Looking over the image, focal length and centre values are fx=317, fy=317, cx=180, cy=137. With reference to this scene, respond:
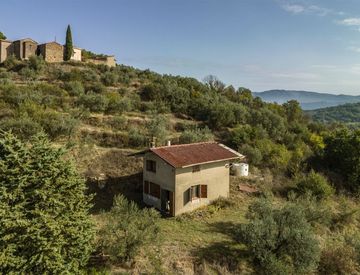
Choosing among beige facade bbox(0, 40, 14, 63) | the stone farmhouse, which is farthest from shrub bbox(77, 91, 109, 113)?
beige facade bbox(0, 40, 14, 63)

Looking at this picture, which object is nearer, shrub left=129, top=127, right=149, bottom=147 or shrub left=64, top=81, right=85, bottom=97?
shrub left=129, top=127, right=149, bottom=147

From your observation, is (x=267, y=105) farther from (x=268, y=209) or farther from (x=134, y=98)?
(x=268, y=209)

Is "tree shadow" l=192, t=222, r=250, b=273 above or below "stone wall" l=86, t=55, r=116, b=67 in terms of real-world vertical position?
below

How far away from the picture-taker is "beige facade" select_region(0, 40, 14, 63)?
52656mm

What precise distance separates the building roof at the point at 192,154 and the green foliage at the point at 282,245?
587 centimetres

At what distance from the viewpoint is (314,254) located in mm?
14680

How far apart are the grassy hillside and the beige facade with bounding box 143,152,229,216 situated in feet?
2.36

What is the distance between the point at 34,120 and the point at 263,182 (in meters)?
19.8

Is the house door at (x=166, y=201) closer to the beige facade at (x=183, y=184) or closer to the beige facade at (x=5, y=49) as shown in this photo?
the beige facade at (x=183, y=184)

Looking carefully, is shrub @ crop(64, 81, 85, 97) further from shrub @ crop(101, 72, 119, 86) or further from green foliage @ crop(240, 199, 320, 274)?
green foliage @ crop(240, 199, 320, 274)

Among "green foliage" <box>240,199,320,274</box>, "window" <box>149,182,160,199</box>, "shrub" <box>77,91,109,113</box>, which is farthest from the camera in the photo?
"shrub" <box>77,91,109,113</box>

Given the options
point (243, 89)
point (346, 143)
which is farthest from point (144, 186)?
point (243, 89)

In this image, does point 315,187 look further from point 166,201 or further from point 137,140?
point 137,140

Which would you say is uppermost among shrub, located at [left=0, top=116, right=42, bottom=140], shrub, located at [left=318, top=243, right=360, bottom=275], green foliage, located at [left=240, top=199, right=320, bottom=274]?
shrub, located at [left=0, top=116, right=42, bottom=140]
